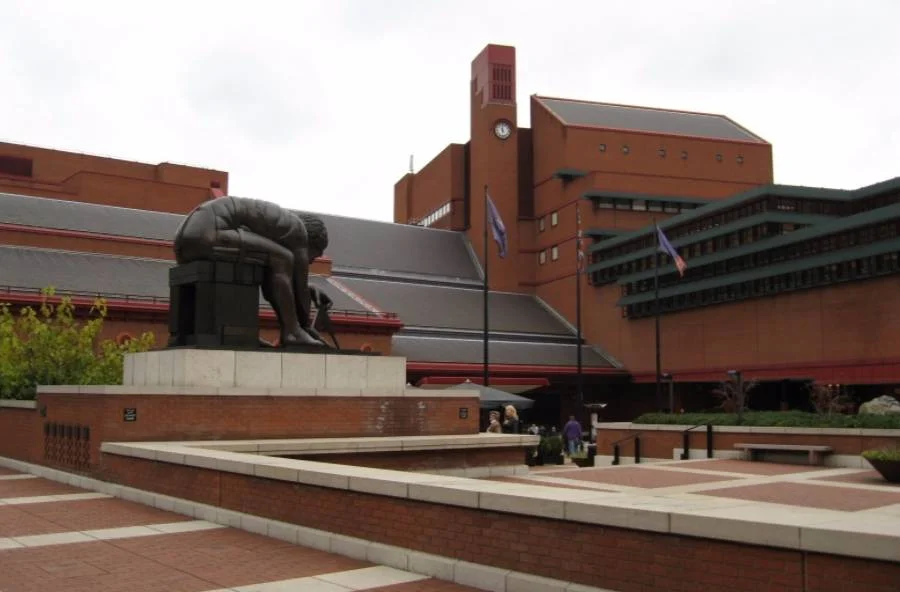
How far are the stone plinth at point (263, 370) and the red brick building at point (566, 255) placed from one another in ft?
83.1

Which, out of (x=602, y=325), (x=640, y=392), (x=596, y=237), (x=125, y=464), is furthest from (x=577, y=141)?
(x=125, y=464)

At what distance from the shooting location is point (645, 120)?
233ft

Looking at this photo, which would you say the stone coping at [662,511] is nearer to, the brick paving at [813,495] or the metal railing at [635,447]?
the brick paving at [813,495]

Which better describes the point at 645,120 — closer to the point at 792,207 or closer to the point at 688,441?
the point at 792,207

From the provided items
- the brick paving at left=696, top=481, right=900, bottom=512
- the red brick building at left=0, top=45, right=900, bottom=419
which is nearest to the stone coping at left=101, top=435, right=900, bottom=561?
the brick paving at left=696, top=481, right=900, bottom=512

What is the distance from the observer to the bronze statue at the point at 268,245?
1817 cm

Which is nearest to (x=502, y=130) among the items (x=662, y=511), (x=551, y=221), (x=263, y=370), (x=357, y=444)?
(x=551, y=221)

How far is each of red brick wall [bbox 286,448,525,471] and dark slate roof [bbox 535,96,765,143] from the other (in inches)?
1942

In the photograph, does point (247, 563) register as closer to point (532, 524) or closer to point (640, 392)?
Answer: point (532, 524)

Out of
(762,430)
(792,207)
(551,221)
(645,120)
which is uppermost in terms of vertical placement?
(645,120)

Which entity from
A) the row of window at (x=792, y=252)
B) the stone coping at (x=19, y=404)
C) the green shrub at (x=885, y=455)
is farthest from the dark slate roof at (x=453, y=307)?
the green shrub at (x=885, y=455)

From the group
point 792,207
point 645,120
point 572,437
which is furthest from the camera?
point 645,120

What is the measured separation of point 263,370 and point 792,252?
32298 mm

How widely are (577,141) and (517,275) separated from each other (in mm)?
11135
